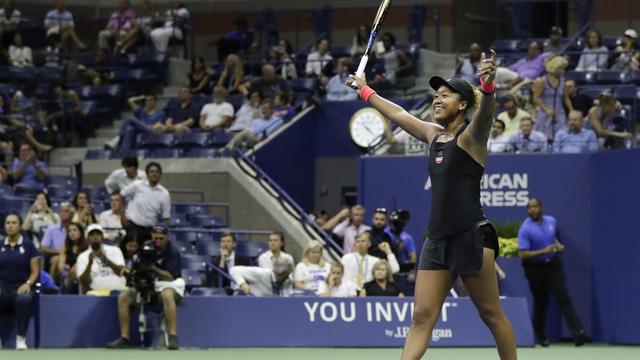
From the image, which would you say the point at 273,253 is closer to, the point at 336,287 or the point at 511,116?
the point at 336,287

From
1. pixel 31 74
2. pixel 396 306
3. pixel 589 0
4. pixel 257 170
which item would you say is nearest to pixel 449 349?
pixel 396 306

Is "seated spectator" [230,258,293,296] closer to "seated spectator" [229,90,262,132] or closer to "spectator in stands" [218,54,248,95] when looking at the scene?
"seated spectator" [229,90,262,132]

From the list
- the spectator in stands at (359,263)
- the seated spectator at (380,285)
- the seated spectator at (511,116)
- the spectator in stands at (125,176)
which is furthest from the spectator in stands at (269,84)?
the seated spectator at (380,285)

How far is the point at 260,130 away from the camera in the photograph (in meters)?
22.8

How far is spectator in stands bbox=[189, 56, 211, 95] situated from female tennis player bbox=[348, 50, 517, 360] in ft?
53.1

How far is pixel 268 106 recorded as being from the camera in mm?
22891

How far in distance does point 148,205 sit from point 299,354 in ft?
15.1

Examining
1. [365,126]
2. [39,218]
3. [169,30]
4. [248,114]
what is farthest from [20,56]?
[39,218]

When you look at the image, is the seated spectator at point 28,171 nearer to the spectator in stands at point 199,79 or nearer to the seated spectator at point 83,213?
the seated spectator at point 83,213

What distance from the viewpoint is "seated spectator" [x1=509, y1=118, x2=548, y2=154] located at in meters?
19.5

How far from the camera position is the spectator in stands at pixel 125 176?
1944cm

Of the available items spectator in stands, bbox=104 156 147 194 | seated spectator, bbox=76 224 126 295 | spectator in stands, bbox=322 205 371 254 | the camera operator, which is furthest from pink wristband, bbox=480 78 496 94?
spectator in stands, bbox=104 156 147 194

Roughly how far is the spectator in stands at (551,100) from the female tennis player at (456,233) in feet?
36.4

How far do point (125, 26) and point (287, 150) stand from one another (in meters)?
5.09
